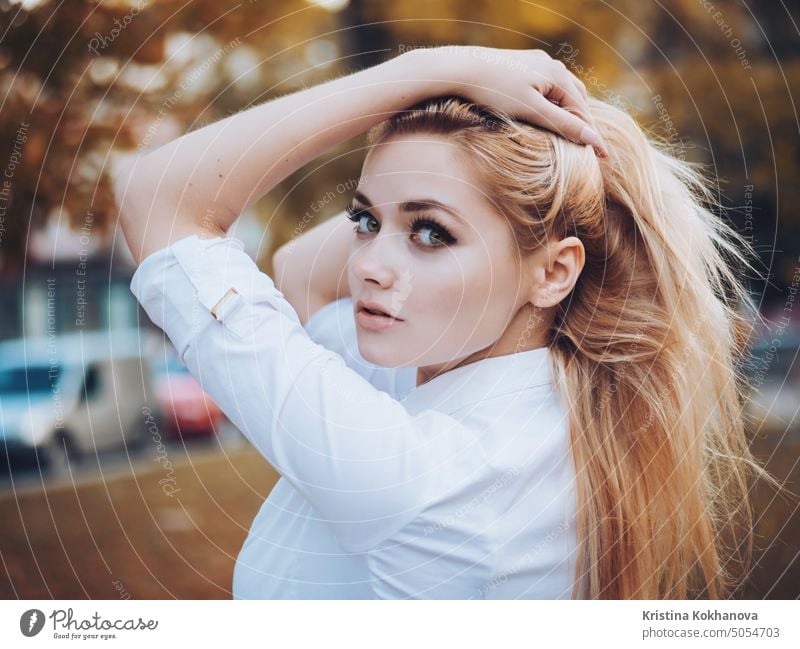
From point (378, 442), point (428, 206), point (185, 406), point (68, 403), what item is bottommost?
point (378, 442)

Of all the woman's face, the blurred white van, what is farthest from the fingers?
the blurred white van

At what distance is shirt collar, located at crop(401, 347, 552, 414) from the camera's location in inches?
50.4

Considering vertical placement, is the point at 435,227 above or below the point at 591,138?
below

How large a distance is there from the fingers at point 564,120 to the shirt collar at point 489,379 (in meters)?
0.34

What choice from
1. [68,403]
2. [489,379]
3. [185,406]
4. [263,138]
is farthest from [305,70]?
[185,406]

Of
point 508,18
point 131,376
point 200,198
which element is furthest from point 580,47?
point 131,376

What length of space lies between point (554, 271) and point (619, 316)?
16cm

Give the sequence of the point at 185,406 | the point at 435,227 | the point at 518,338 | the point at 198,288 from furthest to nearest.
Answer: the point at 185,406 < the point at 518,338 < the point at 435,227 < the point at 198,288

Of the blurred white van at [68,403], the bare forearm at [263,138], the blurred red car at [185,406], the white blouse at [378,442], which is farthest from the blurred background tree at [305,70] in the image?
the blurred red car at [185,406]

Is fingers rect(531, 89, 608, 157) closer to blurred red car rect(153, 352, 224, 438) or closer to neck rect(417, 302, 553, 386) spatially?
neck rect(417, 302, 553, 386)

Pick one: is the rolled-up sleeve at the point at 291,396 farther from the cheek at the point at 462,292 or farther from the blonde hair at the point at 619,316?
the blonde hair at the point at 619,316

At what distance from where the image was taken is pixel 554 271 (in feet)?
4.24

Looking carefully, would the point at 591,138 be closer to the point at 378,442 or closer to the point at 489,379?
the point at 489,379

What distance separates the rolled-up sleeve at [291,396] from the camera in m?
1.11
